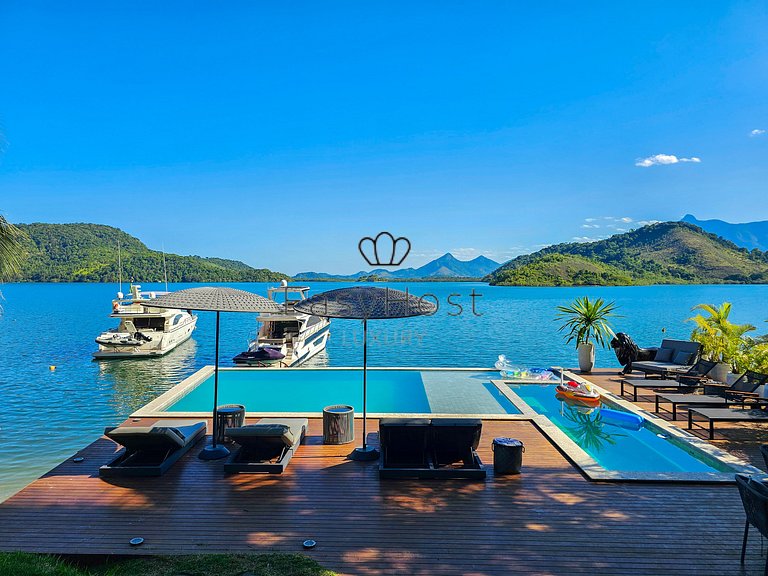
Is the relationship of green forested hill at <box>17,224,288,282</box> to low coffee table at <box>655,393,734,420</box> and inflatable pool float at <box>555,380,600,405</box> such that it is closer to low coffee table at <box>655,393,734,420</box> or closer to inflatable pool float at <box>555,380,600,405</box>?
inflatable pool float at <box>555,380,600,405</box>

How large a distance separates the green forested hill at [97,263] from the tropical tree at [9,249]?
82996 millimetres

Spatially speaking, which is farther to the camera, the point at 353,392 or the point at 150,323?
the point at 150,323

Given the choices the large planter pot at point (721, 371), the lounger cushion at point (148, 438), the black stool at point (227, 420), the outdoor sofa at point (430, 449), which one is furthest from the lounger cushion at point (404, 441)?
the large planter pot at point (721, 371)

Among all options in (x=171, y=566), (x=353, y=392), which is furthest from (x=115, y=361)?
(x=171, y=566)

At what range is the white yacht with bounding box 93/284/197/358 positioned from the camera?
23250mm

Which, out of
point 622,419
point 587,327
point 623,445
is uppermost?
point 587,327

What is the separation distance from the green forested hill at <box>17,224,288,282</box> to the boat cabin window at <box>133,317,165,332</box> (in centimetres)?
6146

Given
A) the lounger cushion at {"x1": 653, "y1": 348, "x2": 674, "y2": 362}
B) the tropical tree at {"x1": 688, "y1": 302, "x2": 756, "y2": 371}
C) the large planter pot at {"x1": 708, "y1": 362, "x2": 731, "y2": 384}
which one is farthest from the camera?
the lounger cushion at {"x1": 653, "y1": 348, "x2": 674, "y2": 362}

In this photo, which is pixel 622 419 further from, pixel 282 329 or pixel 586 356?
pixel 282 329

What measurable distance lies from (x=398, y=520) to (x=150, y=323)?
2509 centimetres

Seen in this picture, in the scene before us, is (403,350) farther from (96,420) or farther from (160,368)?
(96,420)

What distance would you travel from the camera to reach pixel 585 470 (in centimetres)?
565

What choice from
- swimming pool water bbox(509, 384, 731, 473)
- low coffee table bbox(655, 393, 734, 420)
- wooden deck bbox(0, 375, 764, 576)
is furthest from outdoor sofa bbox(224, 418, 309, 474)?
low coffee table bbox(655, 393, 734, 420)

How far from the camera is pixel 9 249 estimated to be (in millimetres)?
5426
